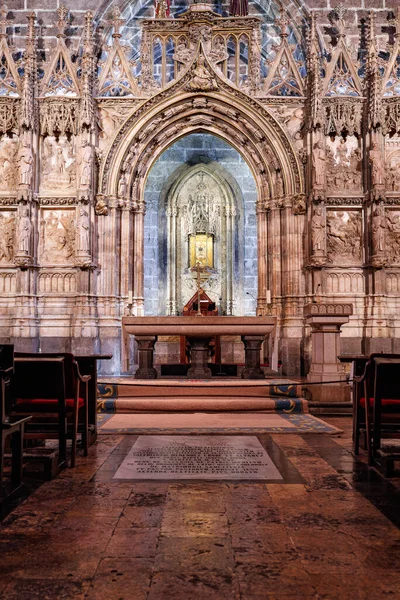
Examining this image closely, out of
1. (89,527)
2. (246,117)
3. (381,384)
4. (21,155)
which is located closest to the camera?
(89,527)

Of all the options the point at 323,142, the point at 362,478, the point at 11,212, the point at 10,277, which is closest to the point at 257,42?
the point at 323,142

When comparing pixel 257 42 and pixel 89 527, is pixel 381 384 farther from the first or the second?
pixel 257 42

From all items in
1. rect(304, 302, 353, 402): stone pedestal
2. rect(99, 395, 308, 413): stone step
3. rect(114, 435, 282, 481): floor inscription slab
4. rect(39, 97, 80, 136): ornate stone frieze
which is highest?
rect(39, 97, 80, 136): ornate stone frieze

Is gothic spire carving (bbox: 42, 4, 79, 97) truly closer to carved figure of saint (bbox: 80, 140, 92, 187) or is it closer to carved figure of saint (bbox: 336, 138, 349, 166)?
carved figure of saint (bbox: 80, 140, 92, 187)

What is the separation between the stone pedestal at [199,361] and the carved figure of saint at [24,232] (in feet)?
14.6

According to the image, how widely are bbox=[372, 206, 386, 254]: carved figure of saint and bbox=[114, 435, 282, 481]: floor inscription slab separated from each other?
7488mm

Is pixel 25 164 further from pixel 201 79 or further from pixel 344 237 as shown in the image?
pixel 344 237

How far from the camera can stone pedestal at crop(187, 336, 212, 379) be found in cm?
1151

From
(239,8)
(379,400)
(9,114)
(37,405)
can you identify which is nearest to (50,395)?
(37,405)

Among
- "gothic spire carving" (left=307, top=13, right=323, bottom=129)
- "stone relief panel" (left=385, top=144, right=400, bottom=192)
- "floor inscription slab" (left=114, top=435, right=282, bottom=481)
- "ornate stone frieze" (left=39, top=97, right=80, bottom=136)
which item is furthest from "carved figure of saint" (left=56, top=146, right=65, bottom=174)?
"floor inscription slab" (left=114, top=435, right=282, bottom=481)

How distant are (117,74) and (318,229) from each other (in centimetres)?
610

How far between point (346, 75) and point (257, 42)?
230 cm

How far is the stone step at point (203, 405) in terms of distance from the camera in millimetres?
9484

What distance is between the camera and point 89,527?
152 inches
